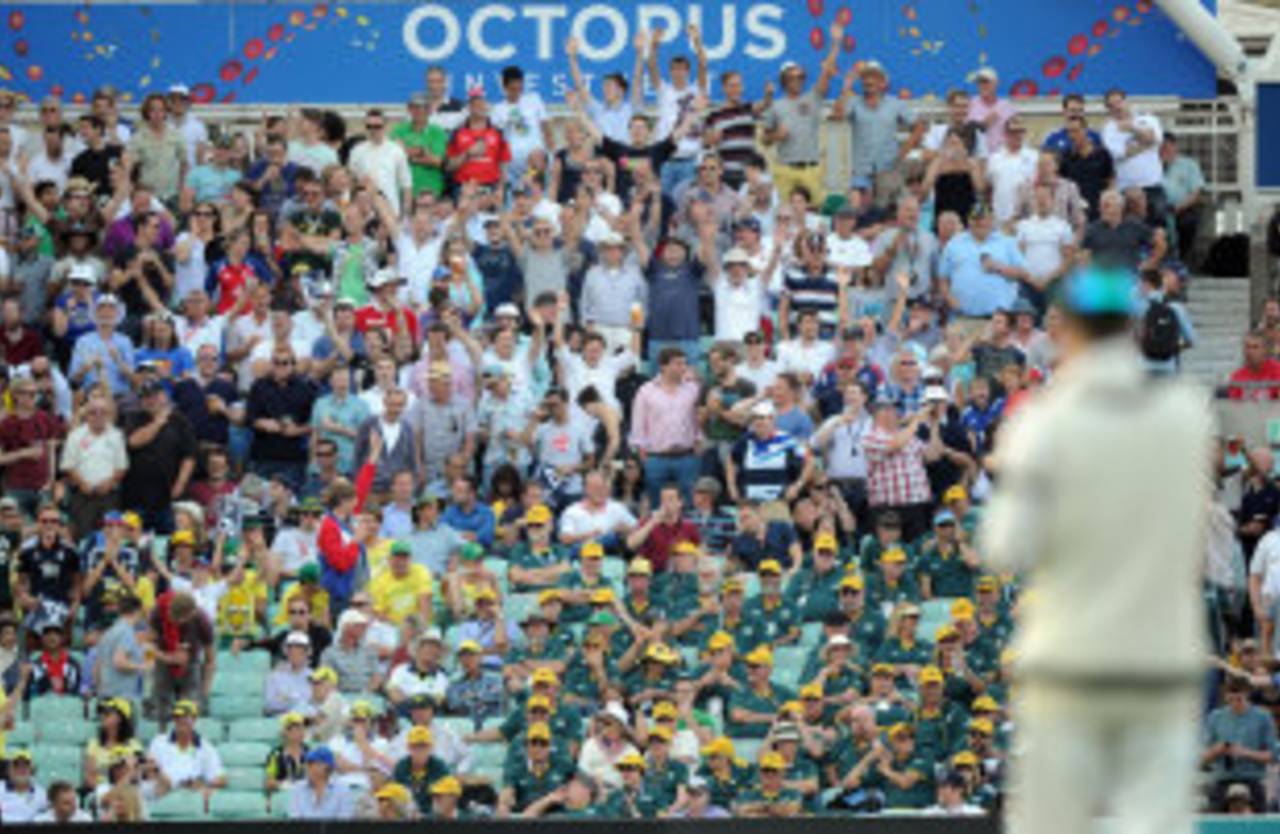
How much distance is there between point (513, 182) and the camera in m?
27.1

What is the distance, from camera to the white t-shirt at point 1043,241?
84.2 feet

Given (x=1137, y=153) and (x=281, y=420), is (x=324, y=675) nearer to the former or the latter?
(x=281, y=420)

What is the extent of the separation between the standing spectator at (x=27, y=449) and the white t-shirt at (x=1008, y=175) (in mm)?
7228

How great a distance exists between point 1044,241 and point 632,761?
7.11m

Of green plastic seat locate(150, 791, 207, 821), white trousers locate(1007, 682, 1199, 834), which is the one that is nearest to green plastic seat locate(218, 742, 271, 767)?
green plastic seat locate(150, 791, 207, 821)

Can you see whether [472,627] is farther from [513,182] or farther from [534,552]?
[513,182]

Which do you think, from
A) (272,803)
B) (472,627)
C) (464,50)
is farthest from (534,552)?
(464,50)

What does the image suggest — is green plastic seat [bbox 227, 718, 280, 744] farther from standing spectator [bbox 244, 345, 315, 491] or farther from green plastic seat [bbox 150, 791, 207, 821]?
standing spectator [bbox 244, 345, 315, 491]

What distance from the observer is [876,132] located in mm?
27234

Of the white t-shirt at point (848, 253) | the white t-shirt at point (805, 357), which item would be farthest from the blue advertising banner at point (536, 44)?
the white t-shirt at point (805, 357)

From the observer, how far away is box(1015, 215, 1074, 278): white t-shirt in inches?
1011

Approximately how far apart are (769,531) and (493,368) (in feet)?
8.27

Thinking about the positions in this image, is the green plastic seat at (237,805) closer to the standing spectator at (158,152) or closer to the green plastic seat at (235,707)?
the green plastic seat at (235,707)

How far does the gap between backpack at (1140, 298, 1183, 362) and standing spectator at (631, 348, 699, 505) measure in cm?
315
